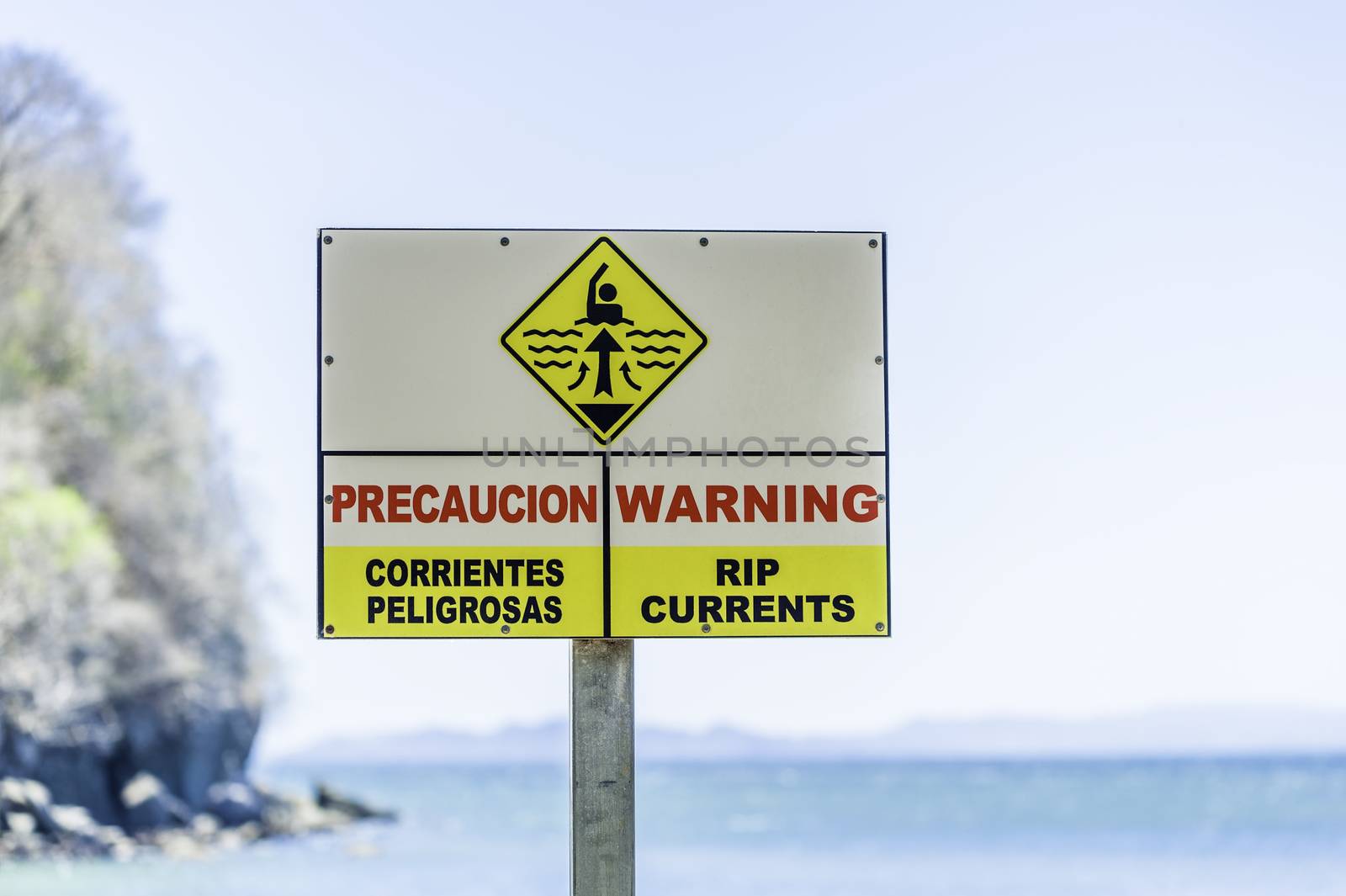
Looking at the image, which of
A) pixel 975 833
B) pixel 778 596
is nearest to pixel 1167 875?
pixel 975 833

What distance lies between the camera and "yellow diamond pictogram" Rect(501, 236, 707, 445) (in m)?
3.48

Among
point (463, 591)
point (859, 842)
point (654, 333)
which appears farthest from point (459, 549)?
point (859, 842)

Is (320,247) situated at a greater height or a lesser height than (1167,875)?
greater

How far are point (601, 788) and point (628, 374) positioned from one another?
767mm

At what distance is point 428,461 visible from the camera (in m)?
3.47

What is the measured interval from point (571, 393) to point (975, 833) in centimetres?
5645

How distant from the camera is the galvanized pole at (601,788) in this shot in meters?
3.37

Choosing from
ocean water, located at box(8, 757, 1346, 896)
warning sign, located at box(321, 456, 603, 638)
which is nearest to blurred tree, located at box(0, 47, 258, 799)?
ocean water, located at box(8, 757, 1346, 896)

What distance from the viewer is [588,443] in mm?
3443

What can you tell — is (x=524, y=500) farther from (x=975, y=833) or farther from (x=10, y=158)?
(x=975, y=833)

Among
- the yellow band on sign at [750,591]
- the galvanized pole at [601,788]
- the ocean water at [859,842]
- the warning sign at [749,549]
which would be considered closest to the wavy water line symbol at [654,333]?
the warning sign at [749,549]

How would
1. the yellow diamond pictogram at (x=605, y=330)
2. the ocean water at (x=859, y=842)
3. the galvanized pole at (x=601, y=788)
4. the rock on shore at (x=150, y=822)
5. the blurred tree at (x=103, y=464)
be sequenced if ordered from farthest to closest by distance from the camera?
1. the ocean water at (x=859, y=842)
2. the rock on shore at (x=150, y=822)
3. the blurred tree at (x=103, y=464)
4. the yellow diamond pictogram at (x=605, y=330)
5. the galvanized pole at (x=601, y=788)

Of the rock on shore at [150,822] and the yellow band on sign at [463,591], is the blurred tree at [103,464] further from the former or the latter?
the yellow band on sign at [463,591]

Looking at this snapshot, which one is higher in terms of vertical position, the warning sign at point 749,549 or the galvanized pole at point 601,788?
the warning sign at point 749,549
